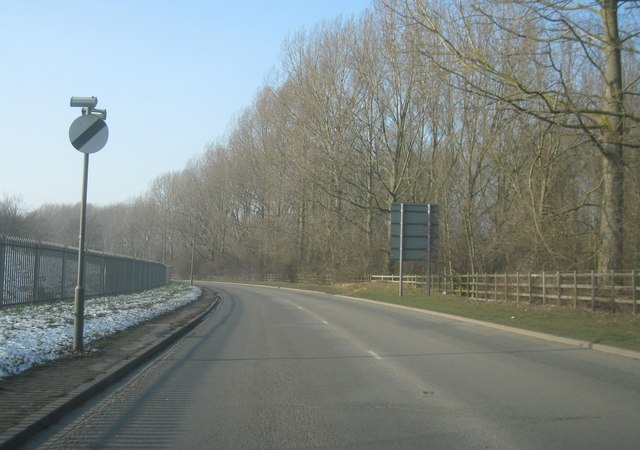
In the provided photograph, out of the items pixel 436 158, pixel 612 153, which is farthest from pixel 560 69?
pixel 436 158

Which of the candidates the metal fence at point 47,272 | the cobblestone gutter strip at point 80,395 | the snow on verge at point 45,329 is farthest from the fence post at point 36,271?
the cobblestone gutter strip at point 80,395

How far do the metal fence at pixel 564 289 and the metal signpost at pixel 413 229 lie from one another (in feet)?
13.0

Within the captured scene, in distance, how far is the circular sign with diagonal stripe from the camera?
422 inches

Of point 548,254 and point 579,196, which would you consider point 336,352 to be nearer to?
point 548,254

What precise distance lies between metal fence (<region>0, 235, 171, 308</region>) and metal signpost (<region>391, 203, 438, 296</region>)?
16870mm

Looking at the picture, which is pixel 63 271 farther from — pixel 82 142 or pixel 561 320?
pixel 561 320

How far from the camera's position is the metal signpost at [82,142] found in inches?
419

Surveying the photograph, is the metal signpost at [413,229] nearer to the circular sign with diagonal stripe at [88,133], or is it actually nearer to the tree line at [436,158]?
the tree line at [436,158]

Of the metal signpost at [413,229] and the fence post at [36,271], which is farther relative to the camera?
the metal signpost at [413,229]

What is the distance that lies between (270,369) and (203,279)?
90.6 meters

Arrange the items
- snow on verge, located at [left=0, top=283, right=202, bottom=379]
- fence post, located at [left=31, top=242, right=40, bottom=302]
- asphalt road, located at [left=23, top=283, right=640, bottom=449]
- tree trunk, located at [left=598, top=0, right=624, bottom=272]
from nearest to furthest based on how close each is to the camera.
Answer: asphalt road, located at [left=23, top=283, right=640, bottom=449] < snow on verge, located at [left=0, top=283, right=202, bottom=379] < tree trunk, located at [left=598, top=0, right=624, bottom=272] < fence post, located at [left=31, top=242, right=40, bottom=302]

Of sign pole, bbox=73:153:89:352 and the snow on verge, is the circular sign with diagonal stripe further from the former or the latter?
the snow on verge

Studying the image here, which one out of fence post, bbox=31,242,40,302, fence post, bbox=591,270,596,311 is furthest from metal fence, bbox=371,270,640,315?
fence post, bbox=31,242,40,302

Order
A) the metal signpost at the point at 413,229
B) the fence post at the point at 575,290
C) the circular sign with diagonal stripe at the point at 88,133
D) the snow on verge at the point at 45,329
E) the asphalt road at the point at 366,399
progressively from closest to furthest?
1. the asphalt road at the point at 366,399
2. the snow on verge at the point at 45,329
3. the circular sign with diagonal stripe at the point at 88,133
4. the fence post at the point at 575,290
5. the metal signpost at the point at 413,229
